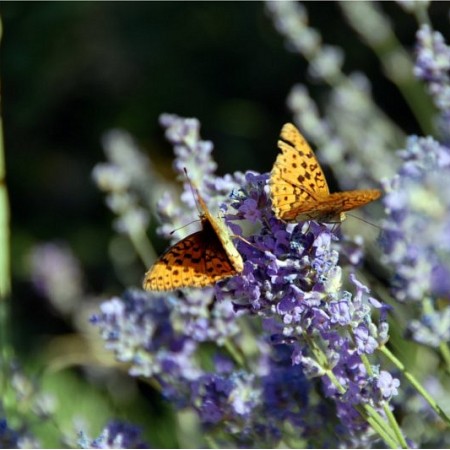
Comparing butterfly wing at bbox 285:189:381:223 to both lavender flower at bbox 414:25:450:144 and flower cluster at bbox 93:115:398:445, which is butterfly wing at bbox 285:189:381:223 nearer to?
flower cluster at bbox 93:115:398:445

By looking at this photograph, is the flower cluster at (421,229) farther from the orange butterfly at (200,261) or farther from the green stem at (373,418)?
the orange butterfly at (200,261)

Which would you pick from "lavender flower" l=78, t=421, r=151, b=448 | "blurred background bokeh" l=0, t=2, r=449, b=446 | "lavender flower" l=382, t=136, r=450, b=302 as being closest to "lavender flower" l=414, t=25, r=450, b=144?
"lavender flower" l=382, t=136, r=450, b=302

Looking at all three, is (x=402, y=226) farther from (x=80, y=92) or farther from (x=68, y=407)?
(x=80, y=92)

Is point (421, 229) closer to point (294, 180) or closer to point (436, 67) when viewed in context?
point (294, 180)

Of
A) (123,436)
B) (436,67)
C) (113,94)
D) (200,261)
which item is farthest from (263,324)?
(113,94)

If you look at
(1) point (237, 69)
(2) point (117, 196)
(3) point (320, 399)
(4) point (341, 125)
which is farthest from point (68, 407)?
(1) point (237, 69)
